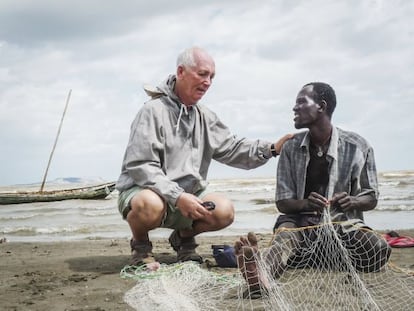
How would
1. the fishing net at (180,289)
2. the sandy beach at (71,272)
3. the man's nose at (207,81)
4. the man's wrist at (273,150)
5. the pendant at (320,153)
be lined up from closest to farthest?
the fishing net at (180,289) < the sandy beach at (71,272) < the pendant at (320,153) < the man's nose at (207,81) < the man's wrist at (273,150)

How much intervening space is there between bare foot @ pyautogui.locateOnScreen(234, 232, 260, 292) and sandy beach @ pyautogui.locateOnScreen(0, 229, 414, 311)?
29.2 inches

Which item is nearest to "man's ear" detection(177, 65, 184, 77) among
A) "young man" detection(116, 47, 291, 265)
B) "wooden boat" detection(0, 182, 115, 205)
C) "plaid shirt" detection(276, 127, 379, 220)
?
"young man" detection(116, 47, 291, 265)

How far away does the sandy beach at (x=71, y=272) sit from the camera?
11.4 ft

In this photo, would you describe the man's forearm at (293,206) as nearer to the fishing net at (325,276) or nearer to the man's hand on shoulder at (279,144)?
the fishing net at (325,276)

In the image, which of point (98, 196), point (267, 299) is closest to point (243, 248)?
point (267, 299)

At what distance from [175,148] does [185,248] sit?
946mm

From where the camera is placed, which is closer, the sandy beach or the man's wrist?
the sandy beach

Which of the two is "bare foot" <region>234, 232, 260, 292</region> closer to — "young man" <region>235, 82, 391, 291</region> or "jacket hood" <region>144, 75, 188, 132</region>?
"young man" <region>235, 82, 391, 291</region>

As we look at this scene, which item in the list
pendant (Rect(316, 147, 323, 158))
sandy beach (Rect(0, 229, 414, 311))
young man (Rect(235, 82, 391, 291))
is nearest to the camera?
sandy beach (Rect(0, 229, 414, 311))

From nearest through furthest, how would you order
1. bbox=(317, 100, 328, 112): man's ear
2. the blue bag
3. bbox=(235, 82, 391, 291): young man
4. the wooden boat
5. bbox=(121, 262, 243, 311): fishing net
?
1. bbox=(121, 262, 243, 311): fishing net
2. bbox=(235, 82, 391, 291): young man
3. bbox=(317, 100, 328, 112): man's ear
4. the blue bag
5. the wooden boat

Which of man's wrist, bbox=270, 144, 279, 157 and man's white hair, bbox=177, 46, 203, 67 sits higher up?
man's white hair, bbox=177, 46, 203, 67

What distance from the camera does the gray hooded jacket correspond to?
166 inches

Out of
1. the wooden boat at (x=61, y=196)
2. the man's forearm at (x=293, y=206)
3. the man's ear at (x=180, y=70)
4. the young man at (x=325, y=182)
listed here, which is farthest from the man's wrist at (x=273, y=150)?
the wooden boat at (x=61, y=196)

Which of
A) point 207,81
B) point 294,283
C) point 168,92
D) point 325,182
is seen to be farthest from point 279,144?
point 294,283
